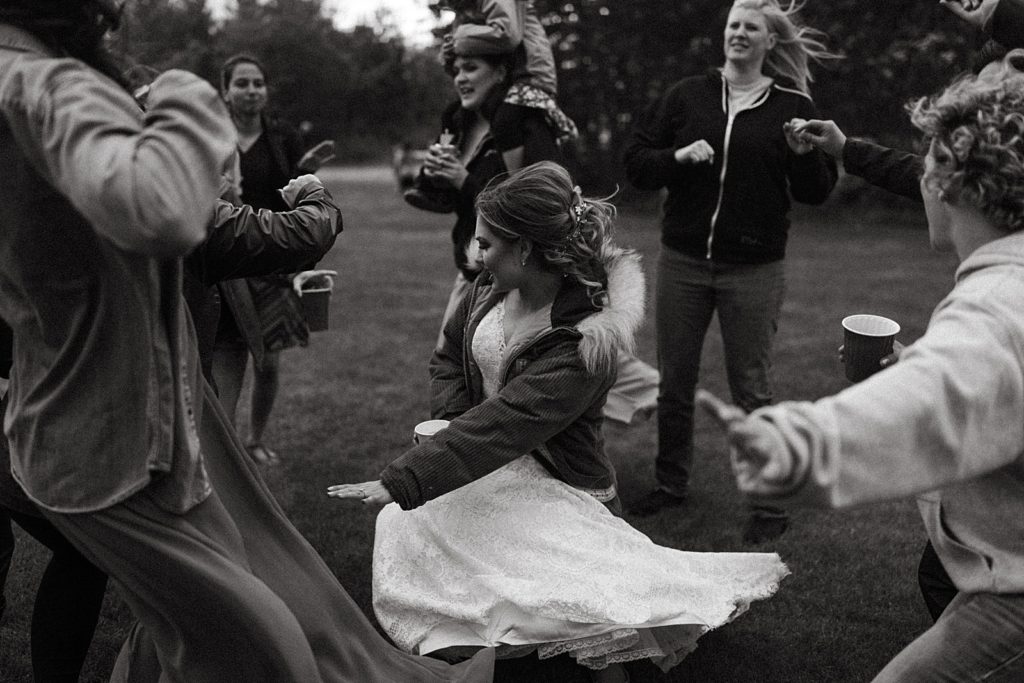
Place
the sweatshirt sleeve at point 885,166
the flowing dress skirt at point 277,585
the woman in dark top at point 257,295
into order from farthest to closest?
the woman in dark top at point 257,295 < the sweatshirt sleeve at point 885,166 < the flowing dress skirt at point 277,585

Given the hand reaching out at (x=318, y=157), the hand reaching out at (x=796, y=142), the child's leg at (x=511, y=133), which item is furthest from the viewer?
the child's leg at (x=511, y=133)

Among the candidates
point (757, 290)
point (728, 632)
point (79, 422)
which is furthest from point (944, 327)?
point (757, 290)

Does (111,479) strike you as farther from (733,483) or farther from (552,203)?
(733,483)

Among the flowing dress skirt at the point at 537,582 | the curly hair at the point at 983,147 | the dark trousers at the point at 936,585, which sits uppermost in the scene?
the curly hair at the point at 983,147

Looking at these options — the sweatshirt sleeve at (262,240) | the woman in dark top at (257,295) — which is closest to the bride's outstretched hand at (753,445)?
the sweatshirt sleeve at (262,240)

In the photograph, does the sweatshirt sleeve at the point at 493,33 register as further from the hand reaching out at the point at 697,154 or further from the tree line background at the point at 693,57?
the tree line background at the point at 693,57

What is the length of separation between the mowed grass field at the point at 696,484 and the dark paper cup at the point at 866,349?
884mm

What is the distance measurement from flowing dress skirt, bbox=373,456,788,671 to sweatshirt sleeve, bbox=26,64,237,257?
1.71 meters

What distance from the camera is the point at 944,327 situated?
1.82m

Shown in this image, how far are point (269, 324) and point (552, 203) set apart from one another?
230 centimetres

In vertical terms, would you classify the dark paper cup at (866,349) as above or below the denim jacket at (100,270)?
below

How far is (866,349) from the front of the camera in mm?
3002

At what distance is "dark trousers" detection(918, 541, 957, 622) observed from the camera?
2.67m

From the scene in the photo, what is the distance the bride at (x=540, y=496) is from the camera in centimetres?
305
